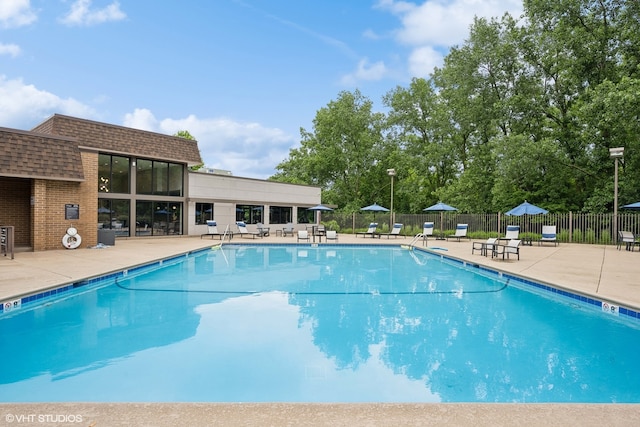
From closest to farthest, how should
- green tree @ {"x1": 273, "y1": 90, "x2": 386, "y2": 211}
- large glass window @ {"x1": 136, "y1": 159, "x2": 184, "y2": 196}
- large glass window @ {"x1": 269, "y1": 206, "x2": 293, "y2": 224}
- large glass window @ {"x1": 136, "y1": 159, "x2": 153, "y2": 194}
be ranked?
large glass window @ {"x1": 136, "y1": 159, "x2": 153, "y2": 194} < large glass window @ {"x1": 136, "y1": 159, "x2": 184, "y2": 196} < large glass window @ {"x1": 269, "y1": 206, "x2": 293, "y2": 224} < green tree @ {"x1": 273, "y1": 90, "x2": 386, "y2": 211}

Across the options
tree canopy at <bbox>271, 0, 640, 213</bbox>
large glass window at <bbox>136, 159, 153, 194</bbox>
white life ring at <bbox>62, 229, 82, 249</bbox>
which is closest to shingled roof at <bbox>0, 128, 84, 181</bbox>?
white life ring at <bbox>62, 229, 82, 249</bbox>

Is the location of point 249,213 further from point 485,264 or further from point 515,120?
point 515,120

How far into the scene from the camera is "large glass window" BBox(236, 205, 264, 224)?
23.2 metres

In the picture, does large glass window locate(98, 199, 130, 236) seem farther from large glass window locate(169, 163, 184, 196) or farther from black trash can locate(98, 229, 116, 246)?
large glass window locate(169, 163, 184, 196)

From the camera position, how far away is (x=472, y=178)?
25.1 meters

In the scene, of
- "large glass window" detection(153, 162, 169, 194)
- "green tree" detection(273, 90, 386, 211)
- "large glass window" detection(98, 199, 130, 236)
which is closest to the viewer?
"large glass window" detection(98, 199, 130, 236)

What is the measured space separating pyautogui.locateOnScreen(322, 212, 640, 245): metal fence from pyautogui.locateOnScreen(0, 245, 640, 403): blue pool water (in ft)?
41.4

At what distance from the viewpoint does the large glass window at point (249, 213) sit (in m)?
23.2

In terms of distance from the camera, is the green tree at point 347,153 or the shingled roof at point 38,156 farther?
the green tree at point 347,153

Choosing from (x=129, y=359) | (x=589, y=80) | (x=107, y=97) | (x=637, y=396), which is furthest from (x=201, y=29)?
(x=589, y=80)

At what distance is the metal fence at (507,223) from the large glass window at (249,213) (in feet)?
17.3

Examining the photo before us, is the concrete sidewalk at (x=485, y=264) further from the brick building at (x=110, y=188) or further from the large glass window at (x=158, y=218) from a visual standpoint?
the large glass window at (x=158, y=218)

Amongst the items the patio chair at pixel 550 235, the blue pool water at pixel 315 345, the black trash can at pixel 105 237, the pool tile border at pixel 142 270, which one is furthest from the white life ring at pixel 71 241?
the patio chair at pixel 550 235

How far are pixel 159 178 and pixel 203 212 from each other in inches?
130
